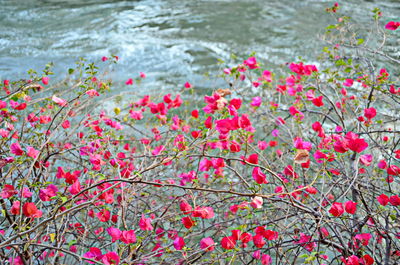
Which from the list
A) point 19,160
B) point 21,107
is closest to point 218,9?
Result: point 21,107

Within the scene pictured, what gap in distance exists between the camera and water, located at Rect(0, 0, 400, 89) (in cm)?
526

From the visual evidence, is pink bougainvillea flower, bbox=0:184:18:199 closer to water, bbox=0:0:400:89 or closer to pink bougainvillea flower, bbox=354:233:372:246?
pink bougainvillea flower, bbox=354:233:372:246

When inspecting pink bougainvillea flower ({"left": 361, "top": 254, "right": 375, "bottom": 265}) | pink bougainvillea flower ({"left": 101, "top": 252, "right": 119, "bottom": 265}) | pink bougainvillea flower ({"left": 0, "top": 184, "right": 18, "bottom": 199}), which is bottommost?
pink bougainvillea flower ({"left": 361, "top": 254, "right": 375, "bottom": 265})

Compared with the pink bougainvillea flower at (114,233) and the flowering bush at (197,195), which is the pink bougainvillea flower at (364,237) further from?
the pink bougainvillea flower at (114,233)

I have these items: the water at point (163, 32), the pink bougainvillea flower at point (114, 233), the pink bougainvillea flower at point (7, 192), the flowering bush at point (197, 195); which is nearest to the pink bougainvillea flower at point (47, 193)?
the flowering bush at point (197, 195)

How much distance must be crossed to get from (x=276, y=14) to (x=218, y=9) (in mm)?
A: 1126

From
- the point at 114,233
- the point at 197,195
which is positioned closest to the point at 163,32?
the point at 197,195

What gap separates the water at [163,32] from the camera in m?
5.26

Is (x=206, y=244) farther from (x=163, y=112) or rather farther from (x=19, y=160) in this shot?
(x=163, y=112)

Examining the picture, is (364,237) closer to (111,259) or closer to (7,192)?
(111,259)

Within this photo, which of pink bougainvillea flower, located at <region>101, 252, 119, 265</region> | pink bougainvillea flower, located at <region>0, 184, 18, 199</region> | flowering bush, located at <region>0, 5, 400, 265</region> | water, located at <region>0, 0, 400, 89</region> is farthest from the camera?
water, located at <region>0, 0, 400, 89</region>

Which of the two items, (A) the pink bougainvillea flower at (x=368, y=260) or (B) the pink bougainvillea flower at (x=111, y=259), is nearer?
(B) the pink bougainvillea flower at (x=111, y=259)

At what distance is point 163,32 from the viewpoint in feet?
20.8

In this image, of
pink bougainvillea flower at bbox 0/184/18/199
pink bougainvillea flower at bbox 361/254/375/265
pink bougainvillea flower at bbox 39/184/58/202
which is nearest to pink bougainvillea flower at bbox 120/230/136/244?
pink bougainvillea flower at bbox 39/184/58/202
